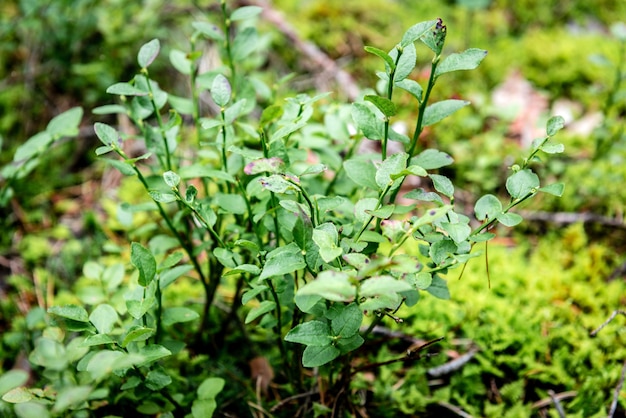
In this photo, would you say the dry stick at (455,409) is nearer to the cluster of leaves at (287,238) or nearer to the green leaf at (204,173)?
the cluster of leaves at (287,238)

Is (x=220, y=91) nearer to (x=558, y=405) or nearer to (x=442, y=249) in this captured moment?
(x=442, y=249)

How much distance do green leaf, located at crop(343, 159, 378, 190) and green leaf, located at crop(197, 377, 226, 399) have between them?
681mm

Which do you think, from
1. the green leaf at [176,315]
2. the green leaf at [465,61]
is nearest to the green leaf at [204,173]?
the green leaf at [176,315]

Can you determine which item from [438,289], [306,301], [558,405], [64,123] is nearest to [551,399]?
[558,405]

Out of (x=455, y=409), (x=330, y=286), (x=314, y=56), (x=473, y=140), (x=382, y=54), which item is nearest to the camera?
(x=330, y=286)

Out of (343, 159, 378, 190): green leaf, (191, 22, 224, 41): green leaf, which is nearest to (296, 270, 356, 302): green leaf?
(343, 159, 378, 190): green leaf

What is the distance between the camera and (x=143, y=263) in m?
1.21

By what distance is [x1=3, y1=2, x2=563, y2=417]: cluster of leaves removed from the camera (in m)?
1.06

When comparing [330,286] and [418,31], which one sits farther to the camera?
[418,31]

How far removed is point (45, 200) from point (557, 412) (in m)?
2.54

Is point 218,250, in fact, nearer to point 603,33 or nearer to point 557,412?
point 557,412

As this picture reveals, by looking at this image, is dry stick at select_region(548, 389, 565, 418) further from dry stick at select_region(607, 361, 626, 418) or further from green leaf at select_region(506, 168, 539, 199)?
green leaf at select_region(506, 168, 539, 199)

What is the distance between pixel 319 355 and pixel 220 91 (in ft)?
2.27

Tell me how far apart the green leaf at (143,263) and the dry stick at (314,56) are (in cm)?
194
